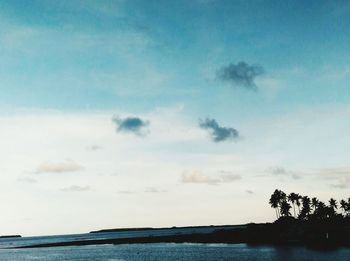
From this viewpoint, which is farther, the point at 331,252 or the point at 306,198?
the point at 306,198

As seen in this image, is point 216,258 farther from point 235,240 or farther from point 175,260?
point 235,240

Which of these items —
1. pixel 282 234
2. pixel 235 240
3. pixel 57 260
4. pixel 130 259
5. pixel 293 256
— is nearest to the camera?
pixel 293 256

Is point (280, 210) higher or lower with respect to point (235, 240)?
higher

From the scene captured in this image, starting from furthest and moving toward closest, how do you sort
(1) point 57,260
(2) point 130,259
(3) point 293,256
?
(1) point 57,260 → (2) point 130,259 → (3) point 293,256

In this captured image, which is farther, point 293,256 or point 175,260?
point 175,260

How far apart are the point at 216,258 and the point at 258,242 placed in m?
51.8

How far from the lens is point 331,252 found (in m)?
98.6

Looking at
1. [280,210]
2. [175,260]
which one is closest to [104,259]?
[175,260]

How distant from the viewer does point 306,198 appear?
165m

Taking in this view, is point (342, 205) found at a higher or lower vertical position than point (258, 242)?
higher

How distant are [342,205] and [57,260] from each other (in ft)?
386

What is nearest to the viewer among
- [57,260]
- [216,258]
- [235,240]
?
[216,258]

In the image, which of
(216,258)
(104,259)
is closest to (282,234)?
(216,258)

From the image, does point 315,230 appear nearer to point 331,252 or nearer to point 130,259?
point 331,252
